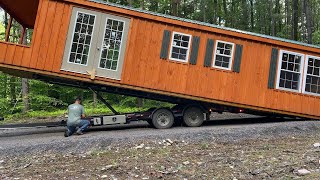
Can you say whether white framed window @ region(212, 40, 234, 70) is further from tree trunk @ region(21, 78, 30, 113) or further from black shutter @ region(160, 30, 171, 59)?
tree trunk @ region(21, 78, 30, 113)

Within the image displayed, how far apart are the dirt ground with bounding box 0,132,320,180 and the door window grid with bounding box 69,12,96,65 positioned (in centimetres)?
377

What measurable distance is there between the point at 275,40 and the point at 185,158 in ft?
22.8

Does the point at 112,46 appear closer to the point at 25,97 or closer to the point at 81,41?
the point at 81,41

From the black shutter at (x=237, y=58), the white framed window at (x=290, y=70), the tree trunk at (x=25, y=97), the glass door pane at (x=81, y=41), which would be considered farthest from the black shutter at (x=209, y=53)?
the tree trunk at (x=25, y=97)

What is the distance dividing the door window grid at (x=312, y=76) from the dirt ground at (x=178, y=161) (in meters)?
4.29

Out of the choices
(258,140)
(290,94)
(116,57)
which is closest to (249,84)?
(290,94)

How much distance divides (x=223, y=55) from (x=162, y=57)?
2216mm

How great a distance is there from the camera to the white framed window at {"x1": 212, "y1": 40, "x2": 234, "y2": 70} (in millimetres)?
11984

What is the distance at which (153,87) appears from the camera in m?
11.5

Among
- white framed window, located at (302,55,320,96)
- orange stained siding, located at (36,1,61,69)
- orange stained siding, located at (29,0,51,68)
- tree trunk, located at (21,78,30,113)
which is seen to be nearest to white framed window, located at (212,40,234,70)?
white framed window, located at (302,55,320,96)

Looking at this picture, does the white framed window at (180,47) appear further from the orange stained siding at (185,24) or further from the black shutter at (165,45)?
the orange stained siding at (185,24)

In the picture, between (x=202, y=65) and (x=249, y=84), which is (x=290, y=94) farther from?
(x=202, y=65)

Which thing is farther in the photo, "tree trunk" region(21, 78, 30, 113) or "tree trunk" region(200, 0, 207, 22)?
"tree trunk" region(200, 0, 207, 22)

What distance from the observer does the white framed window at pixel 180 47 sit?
1169 centimetres
